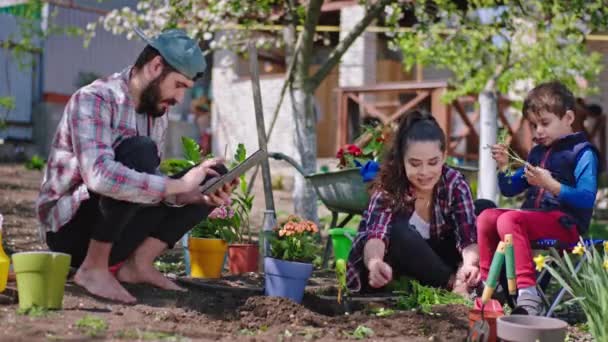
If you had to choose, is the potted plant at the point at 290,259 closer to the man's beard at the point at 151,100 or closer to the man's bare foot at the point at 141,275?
the man's bare foot at the point at 141,275

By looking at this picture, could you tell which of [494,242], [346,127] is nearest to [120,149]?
[494,242]

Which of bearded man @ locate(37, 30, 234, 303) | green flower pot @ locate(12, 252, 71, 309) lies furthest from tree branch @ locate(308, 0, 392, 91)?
green flower pot @ locate(12, 252, 71, 309)

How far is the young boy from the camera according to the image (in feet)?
9.76

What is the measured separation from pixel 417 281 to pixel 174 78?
4.31 ft

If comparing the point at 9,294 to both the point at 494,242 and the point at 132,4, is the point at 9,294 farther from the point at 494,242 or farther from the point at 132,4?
the point at 132,4

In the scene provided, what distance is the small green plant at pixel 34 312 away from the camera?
2.50 meters

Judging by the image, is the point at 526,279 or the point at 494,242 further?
the point at 494,242

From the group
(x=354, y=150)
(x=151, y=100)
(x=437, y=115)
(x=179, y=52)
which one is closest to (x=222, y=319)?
(x=151, y=100)

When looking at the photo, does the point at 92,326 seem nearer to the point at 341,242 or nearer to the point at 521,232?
the point at 521,232

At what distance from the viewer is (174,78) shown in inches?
117

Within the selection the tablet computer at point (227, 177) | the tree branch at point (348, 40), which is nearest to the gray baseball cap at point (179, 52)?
the tablet computer at point (227, 177)

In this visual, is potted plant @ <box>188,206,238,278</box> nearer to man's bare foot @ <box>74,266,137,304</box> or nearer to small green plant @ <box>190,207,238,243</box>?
small green plant @ <box>190,207,238,243</box>

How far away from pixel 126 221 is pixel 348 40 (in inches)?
142

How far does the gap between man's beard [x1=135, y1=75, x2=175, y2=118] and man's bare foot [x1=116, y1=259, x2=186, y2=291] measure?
643mm
